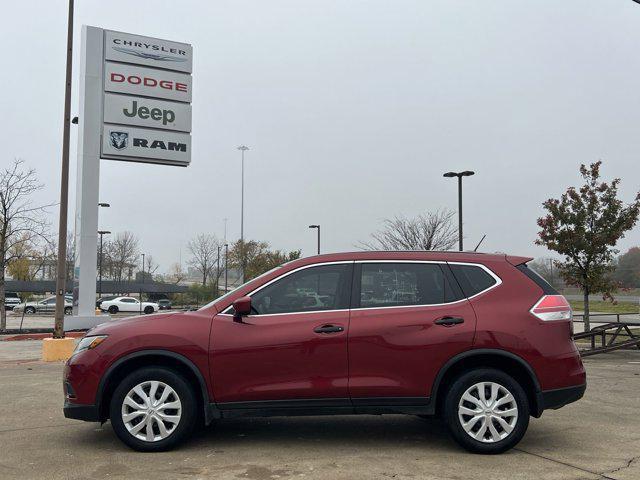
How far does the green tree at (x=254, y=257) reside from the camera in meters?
53.5

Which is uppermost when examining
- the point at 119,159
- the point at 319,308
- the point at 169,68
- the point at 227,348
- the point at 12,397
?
the point at 169,68

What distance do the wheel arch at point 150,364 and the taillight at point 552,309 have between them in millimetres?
2911

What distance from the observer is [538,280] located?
5.25 metres

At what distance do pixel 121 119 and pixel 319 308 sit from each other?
15.8 metres

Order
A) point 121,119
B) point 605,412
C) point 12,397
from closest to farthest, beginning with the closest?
point 605,412
point 12,397
point 121,119

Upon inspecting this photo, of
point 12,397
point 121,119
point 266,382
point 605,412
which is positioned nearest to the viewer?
point 266,382

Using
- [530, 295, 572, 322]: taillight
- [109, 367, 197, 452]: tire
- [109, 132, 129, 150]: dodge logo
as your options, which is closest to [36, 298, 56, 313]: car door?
[109, 132, 129, 150]: dodge logo

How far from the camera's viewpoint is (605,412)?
6746 millimetres

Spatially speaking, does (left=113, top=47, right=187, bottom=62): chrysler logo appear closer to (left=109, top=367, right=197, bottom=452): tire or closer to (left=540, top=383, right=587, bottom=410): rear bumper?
(left=109, top=367, right=197, bottom=452): tire

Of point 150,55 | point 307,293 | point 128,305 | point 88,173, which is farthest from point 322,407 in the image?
point 128,305

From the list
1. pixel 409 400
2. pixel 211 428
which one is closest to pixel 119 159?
pixel 211 428

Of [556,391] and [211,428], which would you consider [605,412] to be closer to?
[556,391]

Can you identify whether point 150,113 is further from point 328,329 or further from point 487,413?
point 487,413

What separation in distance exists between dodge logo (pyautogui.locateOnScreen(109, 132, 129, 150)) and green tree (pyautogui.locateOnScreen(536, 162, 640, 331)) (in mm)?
13293
